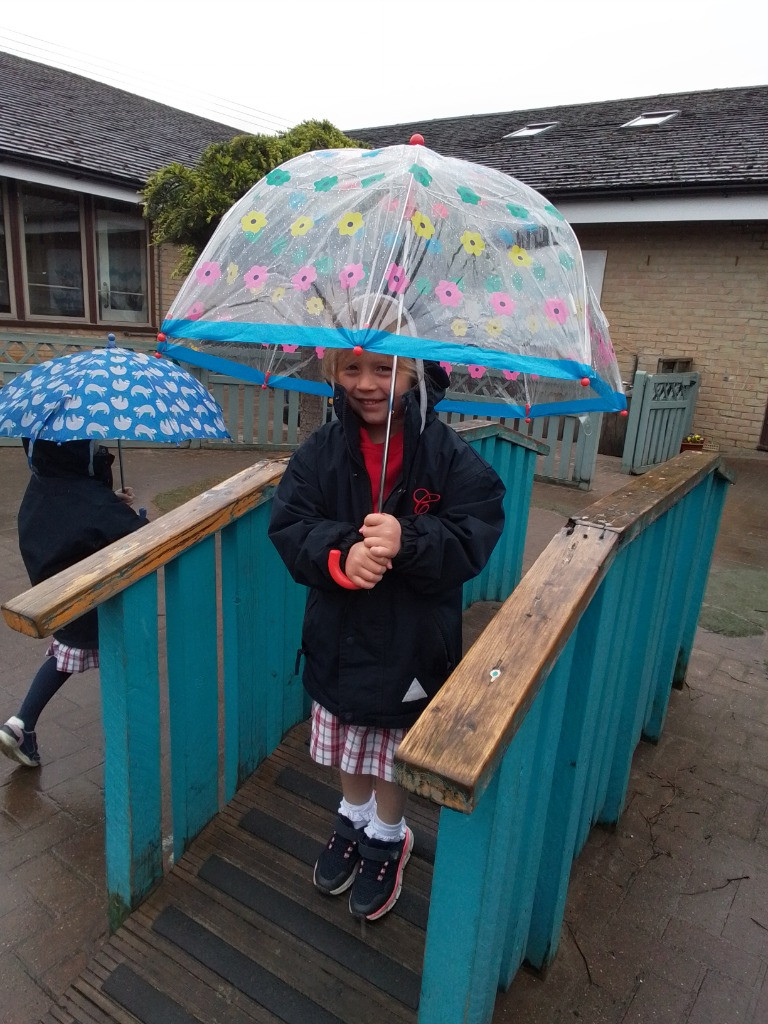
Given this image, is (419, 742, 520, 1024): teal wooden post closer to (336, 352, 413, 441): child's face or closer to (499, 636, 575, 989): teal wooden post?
(499, 636, 575, 989): teal wooden post

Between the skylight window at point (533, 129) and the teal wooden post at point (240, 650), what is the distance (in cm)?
1513

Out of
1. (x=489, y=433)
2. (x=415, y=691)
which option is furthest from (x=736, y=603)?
(x=415, y=691)

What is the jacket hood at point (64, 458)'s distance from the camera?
2.29 metres

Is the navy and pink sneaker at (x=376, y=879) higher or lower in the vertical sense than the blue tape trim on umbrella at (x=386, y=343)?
lower

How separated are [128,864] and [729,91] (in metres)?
16.9

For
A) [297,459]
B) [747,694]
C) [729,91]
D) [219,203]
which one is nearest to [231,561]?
[297,459]

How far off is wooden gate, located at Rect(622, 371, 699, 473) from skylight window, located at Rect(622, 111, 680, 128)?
21.0 ft

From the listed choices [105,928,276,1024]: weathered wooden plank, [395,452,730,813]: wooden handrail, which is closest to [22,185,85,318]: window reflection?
[105,928,276,1024]: weathered wooden plank

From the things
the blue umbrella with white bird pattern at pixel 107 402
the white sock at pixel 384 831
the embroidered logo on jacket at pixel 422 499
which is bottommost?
the white sock at pixel 384 831

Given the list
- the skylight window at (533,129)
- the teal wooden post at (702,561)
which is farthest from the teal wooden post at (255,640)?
the skylight window at (533,129)

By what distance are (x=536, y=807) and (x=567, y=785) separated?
22 cm

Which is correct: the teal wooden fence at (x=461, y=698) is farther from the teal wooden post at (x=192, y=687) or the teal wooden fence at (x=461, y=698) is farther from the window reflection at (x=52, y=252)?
the window reflection at (x=52, y=252)

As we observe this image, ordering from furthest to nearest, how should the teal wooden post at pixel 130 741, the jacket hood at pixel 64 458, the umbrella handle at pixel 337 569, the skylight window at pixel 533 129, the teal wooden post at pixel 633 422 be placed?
the skylight window at pixel 533 129, the teal wooden post at pixel 633 422, the jacket hood at pixel 64 458, the teal wooden post at pixel 130 741, the umbrella handle at pixel 337 569

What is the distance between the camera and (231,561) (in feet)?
6.93
